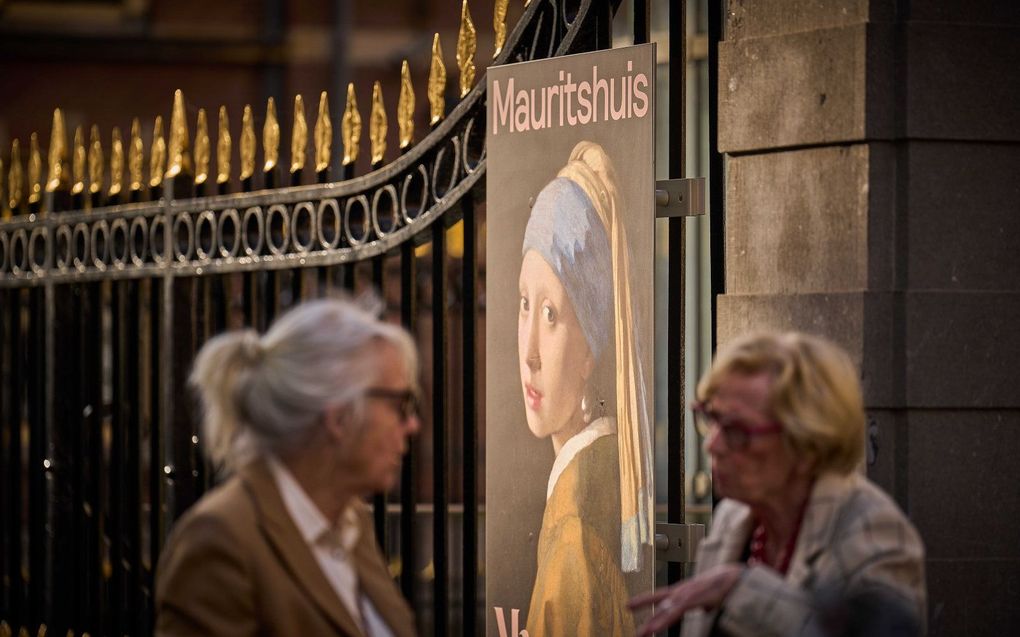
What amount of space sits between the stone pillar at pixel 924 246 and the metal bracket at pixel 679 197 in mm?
244

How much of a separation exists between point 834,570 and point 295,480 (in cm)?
98

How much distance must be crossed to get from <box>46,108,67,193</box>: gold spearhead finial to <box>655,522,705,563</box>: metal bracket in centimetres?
394

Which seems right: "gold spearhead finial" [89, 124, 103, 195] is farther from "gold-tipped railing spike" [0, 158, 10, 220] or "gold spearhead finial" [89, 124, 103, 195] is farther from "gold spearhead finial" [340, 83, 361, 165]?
"gold spearhead finial" [340, 83, 361, 165]

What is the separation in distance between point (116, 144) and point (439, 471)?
237cm

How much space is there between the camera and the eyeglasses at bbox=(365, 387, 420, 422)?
3312mm

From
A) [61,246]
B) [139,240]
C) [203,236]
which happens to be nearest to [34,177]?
[61,246]

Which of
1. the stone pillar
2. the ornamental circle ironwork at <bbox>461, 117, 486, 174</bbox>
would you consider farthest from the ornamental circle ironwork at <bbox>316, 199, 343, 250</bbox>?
the stone pillar

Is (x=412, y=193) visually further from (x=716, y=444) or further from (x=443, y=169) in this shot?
(x=716, y=444)

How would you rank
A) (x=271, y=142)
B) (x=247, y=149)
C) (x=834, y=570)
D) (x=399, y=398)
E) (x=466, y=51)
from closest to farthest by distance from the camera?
(x=834, y=570) → (x=399, y=398) → (x=466, y=51) → (x=271, y=142) → (x=247, y=149)

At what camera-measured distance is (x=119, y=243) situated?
24.0ft

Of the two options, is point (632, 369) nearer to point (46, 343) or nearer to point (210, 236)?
point (210, 236)

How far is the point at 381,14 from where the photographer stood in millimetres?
21031

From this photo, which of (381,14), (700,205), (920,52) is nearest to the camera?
(920,52)

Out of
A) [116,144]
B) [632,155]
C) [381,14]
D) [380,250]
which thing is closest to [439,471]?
[380,250]
